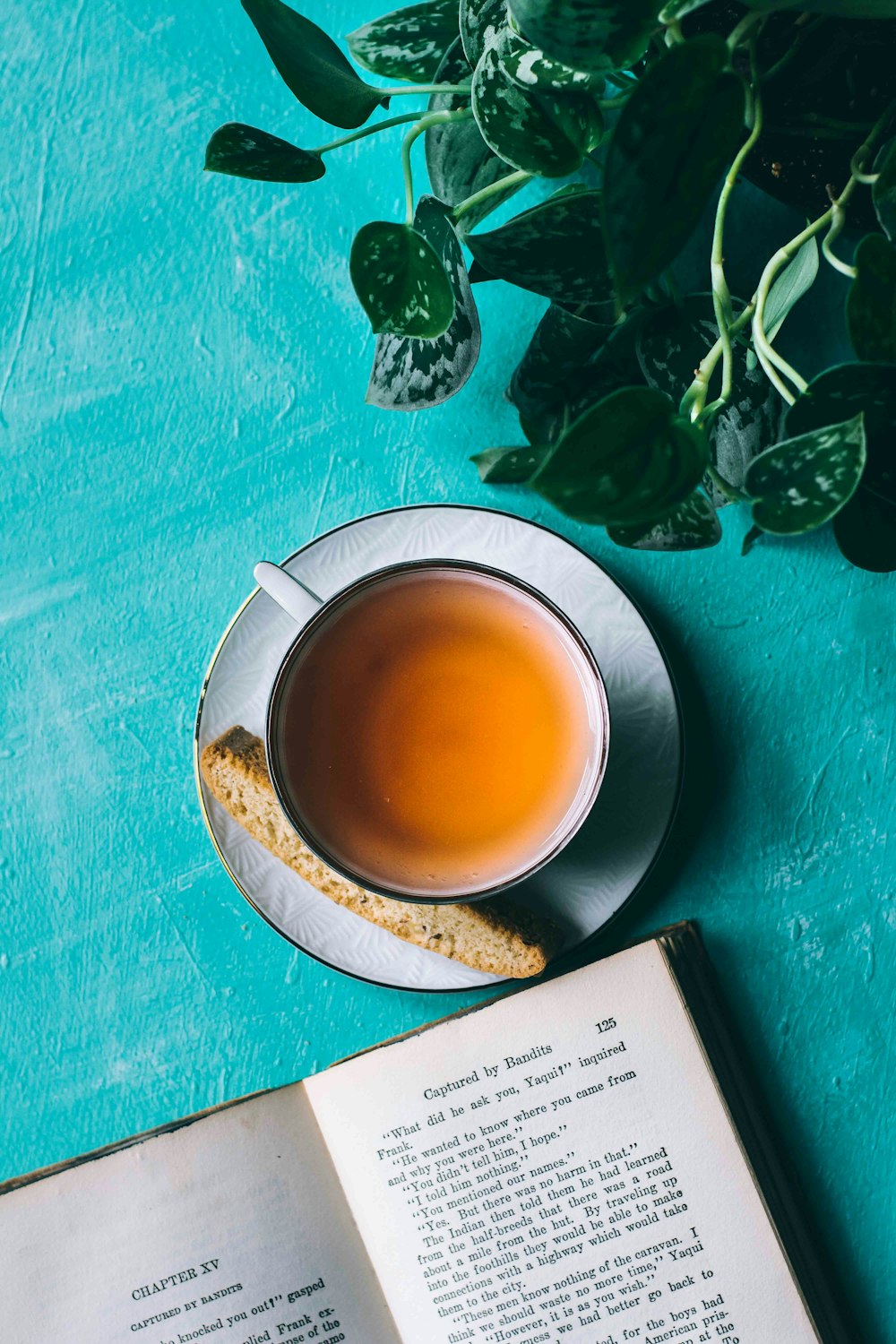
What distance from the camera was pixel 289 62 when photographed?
0.49 metres

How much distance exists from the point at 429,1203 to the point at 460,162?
651 mm

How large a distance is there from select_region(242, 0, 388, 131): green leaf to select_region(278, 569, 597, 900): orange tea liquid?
249mm

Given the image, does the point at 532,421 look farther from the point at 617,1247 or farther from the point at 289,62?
the point at 617,1247

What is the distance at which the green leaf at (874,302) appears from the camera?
41 cm

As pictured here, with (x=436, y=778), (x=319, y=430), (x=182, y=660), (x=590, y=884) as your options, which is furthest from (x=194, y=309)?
(x=590, y=884)

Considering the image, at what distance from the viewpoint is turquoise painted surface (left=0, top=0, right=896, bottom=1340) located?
2.38 feet

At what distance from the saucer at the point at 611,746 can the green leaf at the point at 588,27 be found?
323mm

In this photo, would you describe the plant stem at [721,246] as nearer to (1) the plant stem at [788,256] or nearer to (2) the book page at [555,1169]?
(1) the plant stem at [788,256]

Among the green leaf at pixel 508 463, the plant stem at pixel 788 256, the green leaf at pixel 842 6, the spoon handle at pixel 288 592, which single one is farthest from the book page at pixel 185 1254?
the green leaf at pixel 842 6

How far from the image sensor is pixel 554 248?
1.63 ft

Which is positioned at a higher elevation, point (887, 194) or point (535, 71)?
point (535, 71)

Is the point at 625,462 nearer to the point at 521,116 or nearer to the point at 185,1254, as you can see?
the point at 521,116

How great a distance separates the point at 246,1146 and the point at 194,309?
0.59 m

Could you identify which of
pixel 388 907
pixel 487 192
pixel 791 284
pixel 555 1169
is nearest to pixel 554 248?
pixel 487 192
